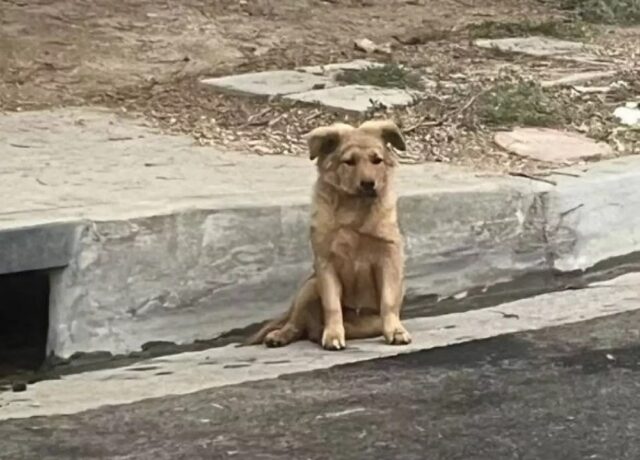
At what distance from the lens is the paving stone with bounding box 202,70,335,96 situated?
877cm

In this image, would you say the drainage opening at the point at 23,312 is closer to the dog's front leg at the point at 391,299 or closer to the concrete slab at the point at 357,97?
the dog's front leg at the point at 391,299

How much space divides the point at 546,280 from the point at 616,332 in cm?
101

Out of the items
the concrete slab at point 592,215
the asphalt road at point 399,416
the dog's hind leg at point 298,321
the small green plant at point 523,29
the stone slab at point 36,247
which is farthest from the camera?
the small green plant at point 523,29

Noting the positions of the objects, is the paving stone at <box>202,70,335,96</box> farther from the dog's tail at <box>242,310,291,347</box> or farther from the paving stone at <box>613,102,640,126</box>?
the dog's tail at <box>242,310,291,347</box>

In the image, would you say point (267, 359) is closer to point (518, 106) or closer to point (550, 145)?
point (550, 145)

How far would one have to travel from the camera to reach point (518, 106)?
8.48 meters

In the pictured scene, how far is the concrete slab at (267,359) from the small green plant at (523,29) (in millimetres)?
3892

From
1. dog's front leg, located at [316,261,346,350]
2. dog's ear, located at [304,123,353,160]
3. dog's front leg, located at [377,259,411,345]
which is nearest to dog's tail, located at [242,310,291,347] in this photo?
dog's front leg, located at [316,261,346,350]

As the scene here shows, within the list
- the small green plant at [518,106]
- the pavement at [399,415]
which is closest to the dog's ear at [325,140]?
the pavement at [399,415]

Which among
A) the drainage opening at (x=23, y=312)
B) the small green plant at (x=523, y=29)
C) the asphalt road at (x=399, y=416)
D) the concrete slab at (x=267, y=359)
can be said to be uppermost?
the small green plant at (x=523, y=29)

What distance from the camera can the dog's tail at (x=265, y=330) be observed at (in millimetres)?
6336

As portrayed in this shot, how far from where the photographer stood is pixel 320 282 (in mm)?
6148

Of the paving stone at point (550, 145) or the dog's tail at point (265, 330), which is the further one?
the paving stone at point (550, 145)

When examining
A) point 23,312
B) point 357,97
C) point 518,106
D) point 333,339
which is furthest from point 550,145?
point 23,312
